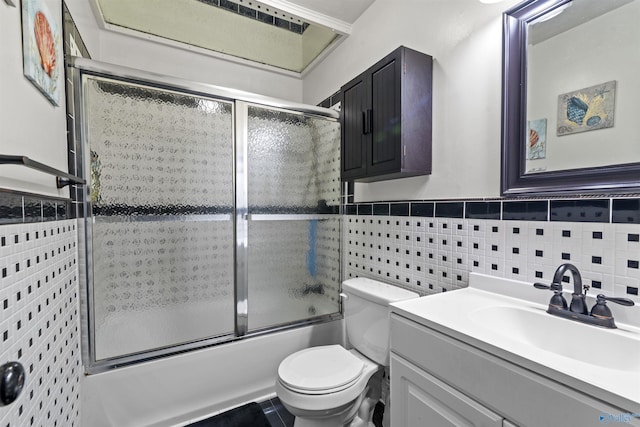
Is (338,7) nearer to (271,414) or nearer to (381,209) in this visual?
(381,209)

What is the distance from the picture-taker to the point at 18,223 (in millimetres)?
769

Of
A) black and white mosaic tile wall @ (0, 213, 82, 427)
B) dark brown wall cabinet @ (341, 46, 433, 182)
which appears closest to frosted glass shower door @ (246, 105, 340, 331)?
dark brown wall cabinet @ (341, 46, 433, 182)

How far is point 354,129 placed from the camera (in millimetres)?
1720

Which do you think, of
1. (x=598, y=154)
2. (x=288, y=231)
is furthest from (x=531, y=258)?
(x=288, y=231)

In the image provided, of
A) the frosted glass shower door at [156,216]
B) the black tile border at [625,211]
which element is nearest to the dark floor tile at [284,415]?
the frosted glass shower door at [156,216]

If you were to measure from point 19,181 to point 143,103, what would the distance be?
85cm

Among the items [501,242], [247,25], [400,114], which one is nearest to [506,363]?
[501,242]

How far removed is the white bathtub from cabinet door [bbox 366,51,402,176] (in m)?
1.29

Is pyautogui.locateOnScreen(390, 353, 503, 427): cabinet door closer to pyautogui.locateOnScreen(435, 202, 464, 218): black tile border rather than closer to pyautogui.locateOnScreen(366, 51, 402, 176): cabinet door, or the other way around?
pyautogui.locateOnScreen(435, 202, 464, 218): black tile border

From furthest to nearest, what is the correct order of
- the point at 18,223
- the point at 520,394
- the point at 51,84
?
the point at 51,84 → the point at 18,223 → the point at 520,394

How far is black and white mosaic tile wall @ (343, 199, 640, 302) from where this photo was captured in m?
0.85

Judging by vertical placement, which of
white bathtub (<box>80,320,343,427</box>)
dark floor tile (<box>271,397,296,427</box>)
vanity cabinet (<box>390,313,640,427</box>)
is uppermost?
vanity cabinet (<box>390,313,640,427</box>)

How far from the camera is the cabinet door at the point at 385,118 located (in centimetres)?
137

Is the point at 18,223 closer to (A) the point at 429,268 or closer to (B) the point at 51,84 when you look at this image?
(B) the point at 51,84
